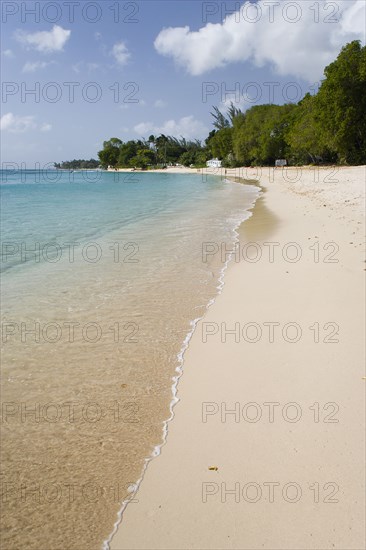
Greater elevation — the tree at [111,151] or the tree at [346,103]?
the tree at [111,151]

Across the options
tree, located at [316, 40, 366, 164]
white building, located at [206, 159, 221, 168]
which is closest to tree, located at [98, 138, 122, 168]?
white building, located at [206, 159, 221, 168]

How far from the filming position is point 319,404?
143 inches

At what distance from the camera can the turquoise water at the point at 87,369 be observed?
9.27 ft

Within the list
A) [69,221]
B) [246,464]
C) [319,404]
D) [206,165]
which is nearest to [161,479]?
[246,464]

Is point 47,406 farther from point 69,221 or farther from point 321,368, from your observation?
point 69,221

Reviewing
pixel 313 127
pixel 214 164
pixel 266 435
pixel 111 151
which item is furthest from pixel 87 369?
pixel 111 151

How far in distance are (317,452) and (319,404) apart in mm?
629

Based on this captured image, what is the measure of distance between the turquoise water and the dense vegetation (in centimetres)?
3762

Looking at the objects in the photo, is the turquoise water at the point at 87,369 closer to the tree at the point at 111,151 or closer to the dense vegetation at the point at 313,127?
the dense vegetation at the point at 313,127

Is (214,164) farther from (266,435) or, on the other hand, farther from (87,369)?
(266,435)

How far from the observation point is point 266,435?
333cm

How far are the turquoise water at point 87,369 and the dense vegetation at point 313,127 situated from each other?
123 feet

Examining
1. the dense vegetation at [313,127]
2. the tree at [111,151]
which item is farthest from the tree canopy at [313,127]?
the tree at [111,151]

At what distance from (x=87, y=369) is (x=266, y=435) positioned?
7.56ft
